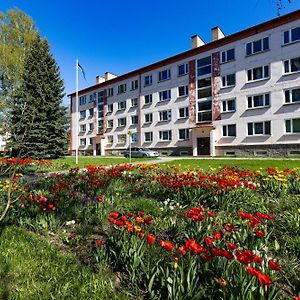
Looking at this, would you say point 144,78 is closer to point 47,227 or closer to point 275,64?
point 275,64

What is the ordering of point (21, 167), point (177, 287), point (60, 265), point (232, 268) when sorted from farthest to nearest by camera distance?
1. point (21, 167)
2. point (60, 265)
3. point (232, 268)
4. point (177, 287)

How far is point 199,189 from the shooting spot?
18.2 ft

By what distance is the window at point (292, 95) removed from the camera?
994 inches

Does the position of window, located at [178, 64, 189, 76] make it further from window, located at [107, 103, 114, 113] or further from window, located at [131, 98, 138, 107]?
window, located at [107, 103, 114, 113]

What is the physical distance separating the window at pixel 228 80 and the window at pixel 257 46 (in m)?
2.98

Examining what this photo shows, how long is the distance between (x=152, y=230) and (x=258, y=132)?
27.1 meters

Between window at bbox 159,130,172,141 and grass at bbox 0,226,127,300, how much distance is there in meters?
32.9

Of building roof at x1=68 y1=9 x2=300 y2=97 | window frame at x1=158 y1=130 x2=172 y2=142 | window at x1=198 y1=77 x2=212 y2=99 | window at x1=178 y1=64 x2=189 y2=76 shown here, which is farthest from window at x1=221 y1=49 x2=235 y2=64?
window frame at x1=158 y1=130 x2=172 y2=142

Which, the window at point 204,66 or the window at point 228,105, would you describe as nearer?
the window at point 228,105

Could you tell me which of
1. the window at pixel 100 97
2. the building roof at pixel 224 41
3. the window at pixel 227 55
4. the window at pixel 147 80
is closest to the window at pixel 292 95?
the building roof at pixel 224 41

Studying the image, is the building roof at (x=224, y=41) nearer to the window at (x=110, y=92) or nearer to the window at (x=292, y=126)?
the window at (x=110, y=92)

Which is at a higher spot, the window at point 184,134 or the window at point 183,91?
the window at point 183,91

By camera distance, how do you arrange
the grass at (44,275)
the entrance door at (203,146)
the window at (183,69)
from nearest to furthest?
1. the grass at (44,275)
2. the entrance door at (203,146)
3. the window at (183,69)

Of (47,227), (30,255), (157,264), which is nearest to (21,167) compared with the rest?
(47,227)
